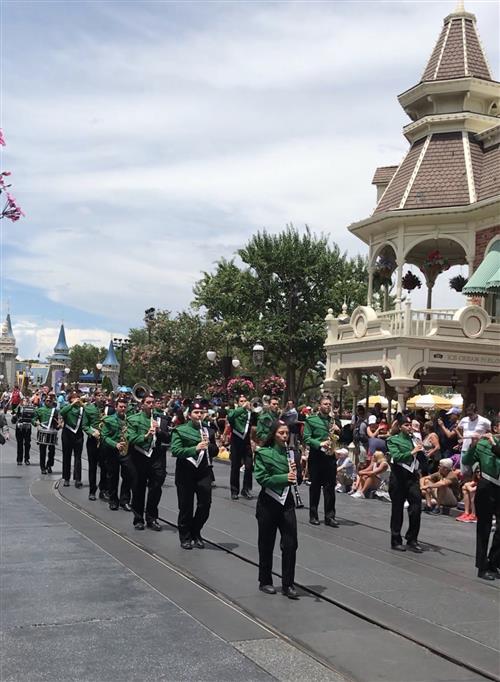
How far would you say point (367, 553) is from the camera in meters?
10.6

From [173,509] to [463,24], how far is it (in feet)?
70.6

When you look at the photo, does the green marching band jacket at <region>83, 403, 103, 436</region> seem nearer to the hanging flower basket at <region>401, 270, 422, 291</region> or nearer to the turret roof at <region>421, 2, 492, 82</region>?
the hanging flower basket at <region>401, 270, 422, 291</region>

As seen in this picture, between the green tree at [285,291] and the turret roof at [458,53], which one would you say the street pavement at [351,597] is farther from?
the green tree at [285,291]

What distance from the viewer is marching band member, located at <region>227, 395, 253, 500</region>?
15398mm

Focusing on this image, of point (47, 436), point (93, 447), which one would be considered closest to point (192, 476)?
point (93, 447)

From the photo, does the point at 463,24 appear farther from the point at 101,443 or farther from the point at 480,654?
the point at 480,654

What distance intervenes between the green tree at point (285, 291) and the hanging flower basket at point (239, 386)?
21.2 ft

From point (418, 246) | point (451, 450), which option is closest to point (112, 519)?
point (451, 450)

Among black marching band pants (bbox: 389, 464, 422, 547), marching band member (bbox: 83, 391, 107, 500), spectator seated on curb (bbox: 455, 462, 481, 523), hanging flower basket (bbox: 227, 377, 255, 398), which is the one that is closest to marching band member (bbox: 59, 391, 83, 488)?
marching band member (bbox: 83, 391, 107, 500)

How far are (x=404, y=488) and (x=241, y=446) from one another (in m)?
5.08

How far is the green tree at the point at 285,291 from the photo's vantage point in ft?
144

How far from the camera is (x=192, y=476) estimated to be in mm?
10688

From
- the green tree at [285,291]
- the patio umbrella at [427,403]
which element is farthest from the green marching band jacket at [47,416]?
the green tree at [285,291]

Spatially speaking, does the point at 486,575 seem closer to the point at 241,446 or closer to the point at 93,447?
the point at 241,446
